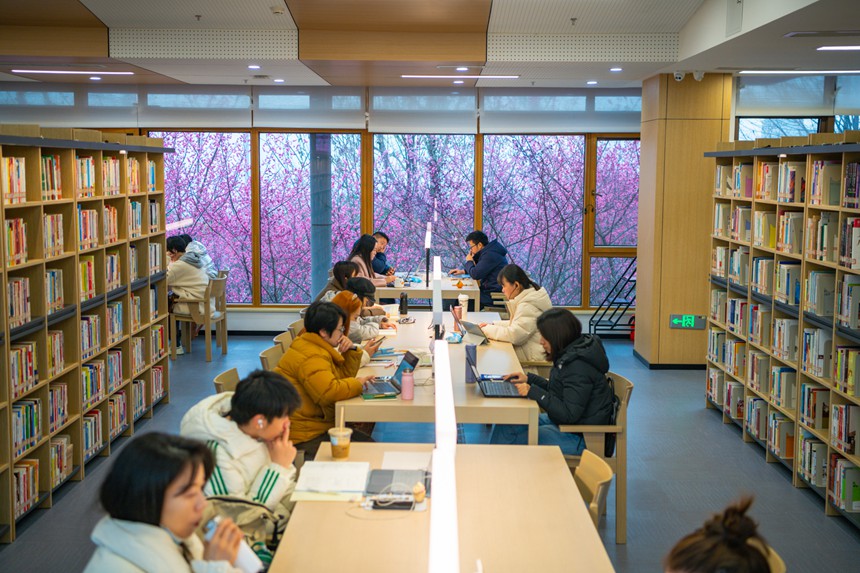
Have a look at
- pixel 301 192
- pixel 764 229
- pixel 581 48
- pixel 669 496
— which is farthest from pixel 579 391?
pixel 301 192

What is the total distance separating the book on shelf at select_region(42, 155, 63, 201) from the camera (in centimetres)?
536

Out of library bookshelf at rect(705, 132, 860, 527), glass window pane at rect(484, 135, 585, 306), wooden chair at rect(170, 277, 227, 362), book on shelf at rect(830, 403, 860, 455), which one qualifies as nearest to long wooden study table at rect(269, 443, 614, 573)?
book on shelf at rect(830, 403, 860, 455)

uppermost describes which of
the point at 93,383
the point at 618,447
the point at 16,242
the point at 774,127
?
the point at 774,127

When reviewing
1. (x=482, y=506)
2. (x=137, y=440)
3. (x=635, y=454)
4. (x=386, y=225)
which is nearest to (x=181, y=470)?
(x=137, y=440)

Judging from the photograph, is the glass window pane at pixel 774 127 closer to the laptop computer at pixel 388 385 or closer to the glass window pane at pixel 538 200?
the glass window pane at pixel 538 200

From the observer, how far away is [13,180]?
4.91 metres

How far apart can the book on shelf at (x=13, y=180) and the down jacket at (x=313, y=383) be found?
5.62 ft

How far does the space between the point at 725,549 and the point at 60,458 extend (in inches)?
181

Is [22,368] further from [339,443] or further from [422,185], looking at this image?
[422,185]

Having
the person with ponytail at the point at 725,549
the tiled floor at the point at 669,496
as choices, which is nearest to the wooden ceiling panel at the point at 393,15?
the tiled floor at the point at 669,496

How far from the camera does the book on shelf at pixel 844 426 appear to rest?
16.7 ft

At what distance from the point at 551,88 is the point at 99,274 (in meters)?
6.19

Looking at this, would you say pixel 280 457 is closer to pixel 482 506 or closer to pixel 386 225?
pixel 482 506

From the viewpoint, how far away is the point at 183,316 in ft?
31.7
